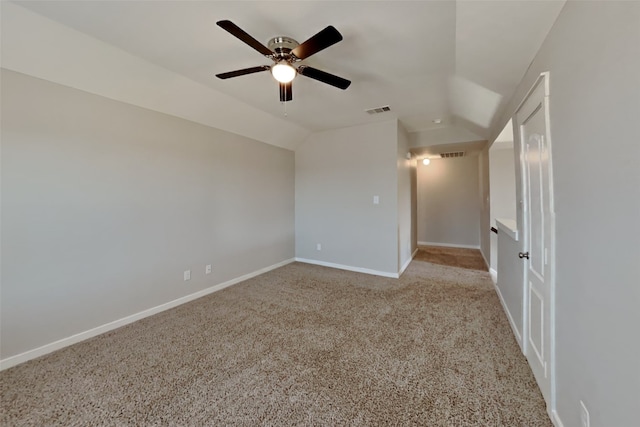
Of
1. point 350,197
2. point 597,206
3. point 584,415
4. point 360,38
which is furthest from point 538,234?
point 350,197

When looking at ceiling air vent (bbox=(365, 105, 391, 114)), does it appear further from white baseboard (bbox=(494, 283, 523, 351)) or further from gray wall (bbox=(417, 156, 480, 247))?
gray wall (bbox=(417, 156, 480, 247))

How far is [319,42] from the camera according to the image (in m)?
1.63

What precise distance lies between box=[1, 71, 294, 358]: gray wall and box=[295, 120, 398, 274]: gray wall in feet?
5.05

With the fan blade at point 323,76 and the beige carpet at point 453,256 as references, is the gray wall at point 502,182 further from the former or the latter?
the fan blade at point 323,76

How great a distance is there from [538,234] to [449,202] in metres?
5.19

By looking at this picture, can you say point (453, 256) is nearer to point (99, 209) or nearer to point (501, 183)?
point (501, 183)

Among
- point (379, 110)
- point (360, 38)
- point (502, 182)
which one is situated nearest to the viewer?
point (360, 38)

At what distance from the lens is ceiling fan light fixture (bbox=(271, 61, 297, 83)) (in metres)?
1.89

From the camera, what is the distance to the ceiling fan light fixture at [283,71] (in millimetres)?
1891

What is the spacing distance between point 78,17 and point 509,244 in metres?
4.21

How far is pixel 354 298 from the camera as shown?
329cm

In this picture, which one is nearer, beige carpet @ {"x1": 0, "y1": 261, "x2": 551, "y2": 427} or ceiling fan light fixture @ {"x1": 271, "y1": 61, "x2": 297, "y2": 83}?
beige carpet @ {"x1": 0, "y1": 261, "x2": 551, "y2": 427}

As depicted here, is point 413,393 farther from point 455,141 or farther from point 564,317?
point 455,141

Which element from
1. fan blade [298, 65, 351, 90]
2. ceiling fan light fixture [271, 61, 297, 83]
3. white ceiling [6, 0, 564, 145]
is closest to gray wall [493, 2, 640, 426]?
white ceiling [6, 0, 564, 145]
